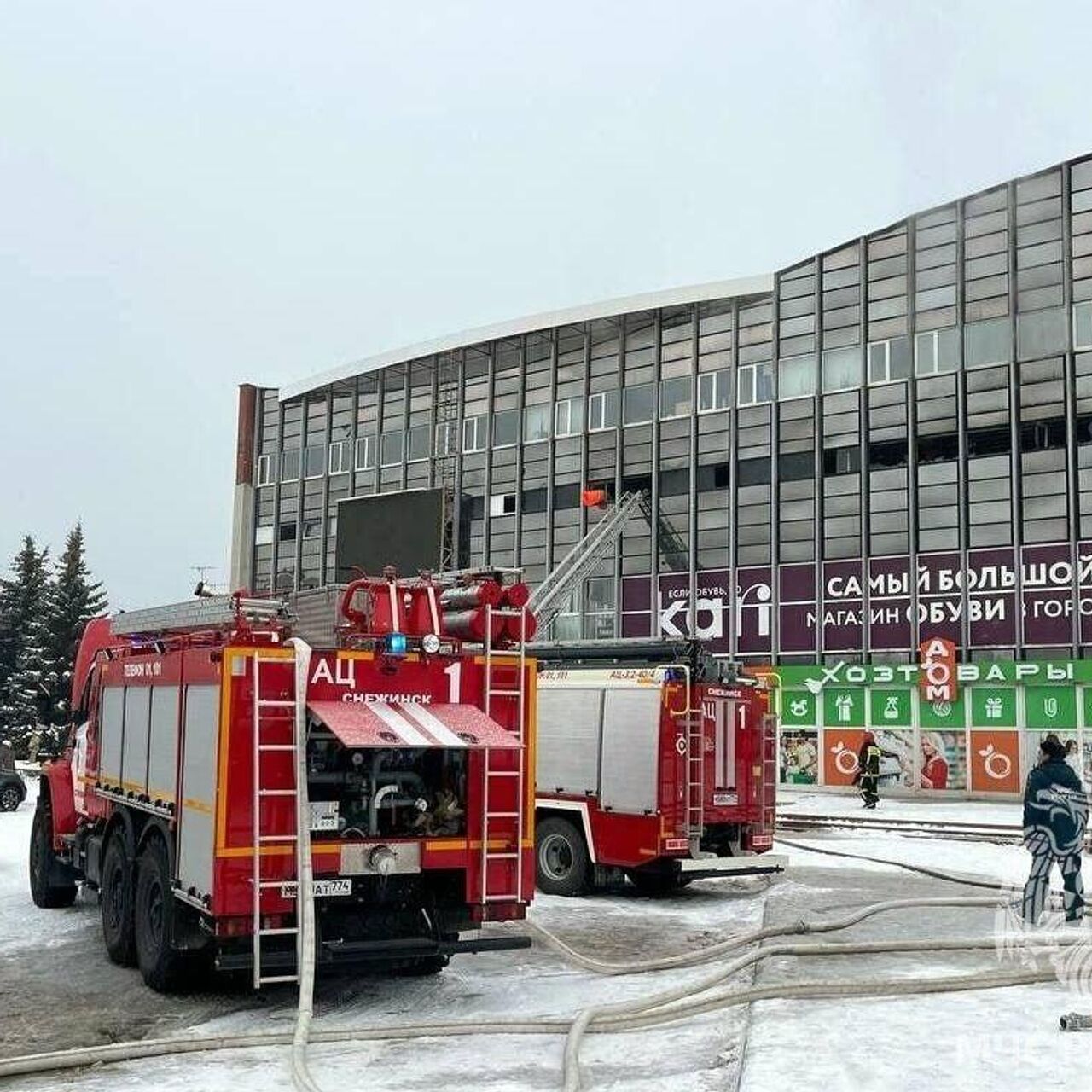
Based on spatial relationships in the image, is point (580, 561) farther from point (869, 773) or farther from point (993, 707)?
point (869, 773)

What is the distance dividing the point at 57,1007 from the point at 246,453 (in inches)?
1839

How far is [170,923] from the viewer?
30.7 feet

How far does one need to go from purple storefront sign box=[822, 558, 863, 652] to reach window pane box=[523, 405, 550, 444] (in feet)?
38.8

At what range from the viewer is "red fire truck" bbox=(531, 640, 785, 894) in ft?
46.8

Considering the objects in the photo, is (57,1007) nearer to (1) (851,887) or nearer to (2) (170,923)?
(2) (170,923)

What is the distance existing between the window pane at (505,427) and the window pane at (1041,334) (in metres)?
17.6

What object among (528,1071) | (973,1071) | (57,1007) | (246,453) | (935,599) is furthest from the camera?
(246,453)

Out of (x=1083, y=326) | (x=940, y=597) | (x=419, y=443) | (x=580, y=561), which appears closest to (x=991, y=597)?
(x=940, y=597)

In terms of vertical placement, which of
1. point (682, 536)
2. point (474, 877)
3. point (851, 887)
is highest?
point (682, 536)

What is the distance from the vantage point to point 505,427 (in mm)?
47188

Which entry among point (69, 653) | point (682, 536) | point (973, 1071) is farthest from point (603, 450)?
point (973, 1071)

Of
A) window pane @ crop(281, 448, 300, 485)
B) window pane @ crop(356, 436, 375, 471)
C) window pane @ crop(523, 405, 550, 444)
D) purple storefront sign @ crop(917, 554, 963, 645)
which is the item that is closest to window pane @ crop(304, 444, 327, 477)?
window pane @ crop(281, 448, 300, 485)

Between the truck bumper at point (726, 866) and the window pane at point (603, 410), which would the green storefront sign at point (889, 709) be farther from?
the truck bumper at point (726, 866)

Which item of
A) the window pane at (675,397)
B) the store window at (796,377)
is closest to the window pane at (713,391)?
the window pane at (675,397)
